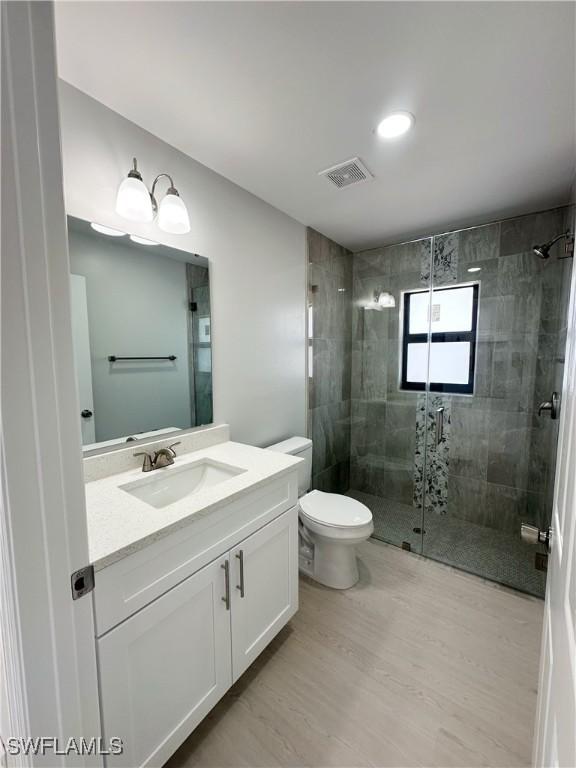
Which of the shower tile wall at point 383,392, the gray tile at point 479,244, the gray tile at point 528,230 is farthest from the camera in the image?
the shower tile wall at point 383,392

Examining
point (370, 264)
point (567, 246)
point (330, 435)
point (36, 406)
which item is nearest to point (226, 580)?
point (36, 406)

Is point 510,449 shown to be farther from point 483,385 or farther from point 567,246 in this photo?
point 567,246

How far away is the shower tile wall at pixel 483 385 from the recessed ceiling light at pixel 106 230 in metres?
2.13

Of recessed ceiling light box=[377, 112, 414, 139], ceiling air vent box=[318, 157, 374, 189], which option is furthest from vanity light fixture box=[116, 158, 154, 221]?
recessed ceiling light box=[377, 112, 414, 139]

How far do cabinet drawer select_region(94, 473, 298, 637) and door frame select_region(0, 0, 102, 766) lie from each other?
0.49ft

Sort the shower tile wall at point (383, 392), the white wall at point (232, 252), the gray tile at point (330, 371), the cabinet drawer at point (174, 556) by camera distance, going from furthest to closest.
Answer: the shower tile wall at point (383, 392)
the gray tile at point (330, 371)
the white wall at point (232, 252)
the cabinet drawer at point (174, 556)

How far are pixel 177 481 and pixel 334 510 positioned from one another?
0.99 m

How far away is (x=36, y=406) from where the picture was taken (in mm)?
535

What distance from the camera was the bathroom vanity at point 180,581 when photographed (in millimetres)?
832

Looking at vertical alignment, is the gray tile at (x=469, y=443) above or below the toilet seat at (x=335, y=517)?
above

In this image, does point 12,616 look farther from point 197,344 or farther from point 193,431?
point 197,344

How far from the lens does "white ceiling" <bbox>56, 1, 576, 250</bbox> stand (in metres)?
0.94

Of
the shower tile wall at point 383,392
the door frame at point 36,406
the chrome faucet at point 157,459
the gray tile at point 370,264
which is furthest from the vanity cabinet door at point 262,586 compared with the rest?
the gray tile at point 370,264

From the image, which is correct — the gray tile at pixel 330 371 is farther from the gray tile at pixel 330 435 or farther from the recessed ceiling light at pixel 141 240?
the recessed ceiling light at pixel 141 240
